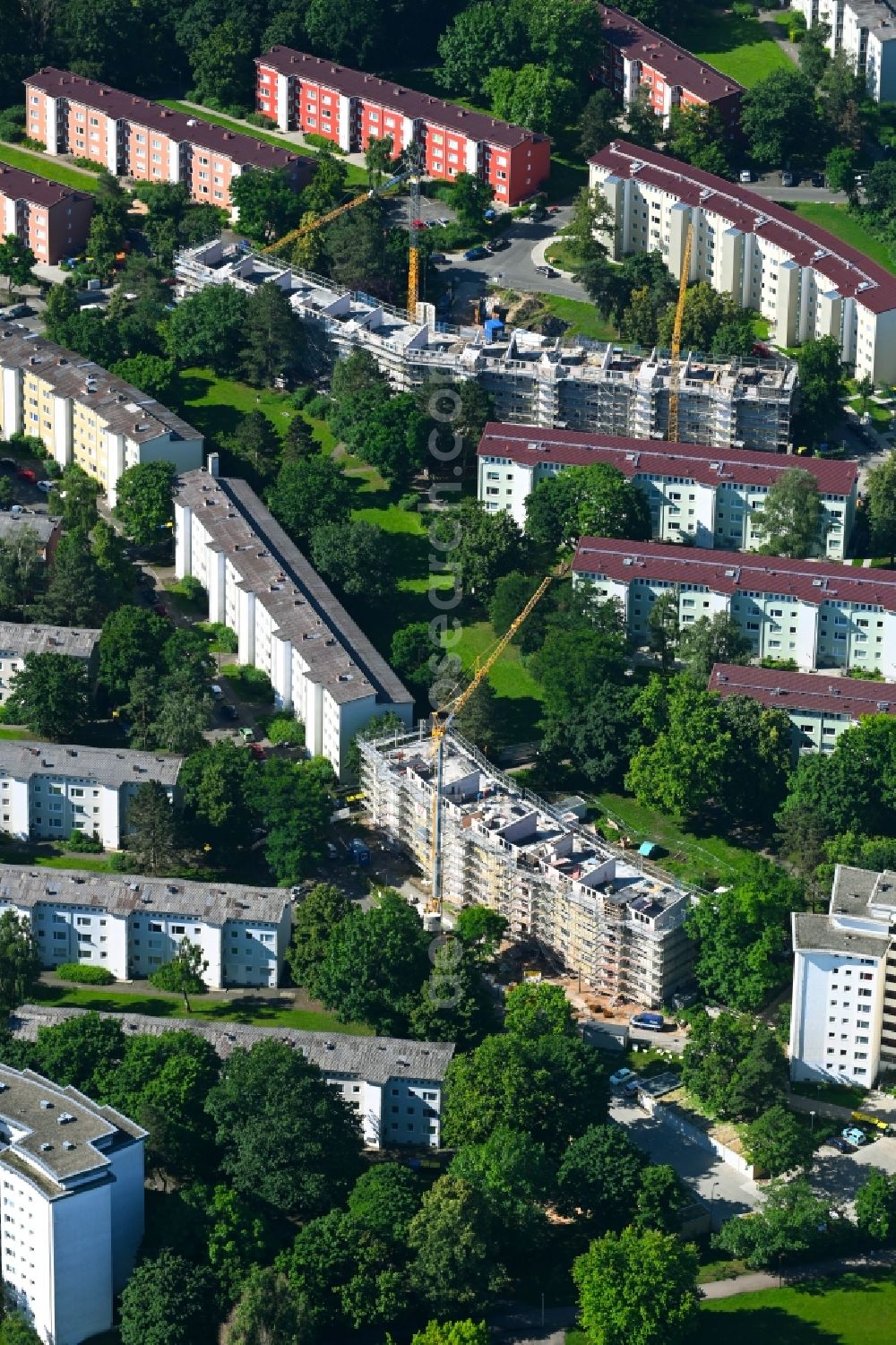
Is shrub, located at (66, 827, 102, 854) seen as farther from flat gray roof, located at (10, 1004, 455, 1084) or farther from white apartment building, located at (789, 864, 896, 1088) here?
white apartment building, located at (789, 864, 896, 1088)

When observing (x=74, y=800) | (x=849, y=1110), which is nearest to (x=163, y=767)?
(x=74, y=800)

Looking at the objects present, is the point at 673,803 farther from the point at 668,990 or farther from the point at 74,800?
the point at 74,800

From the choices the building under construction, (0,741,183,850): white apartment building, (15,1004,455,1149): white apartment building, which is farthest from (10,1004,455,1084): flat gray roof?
(0,741,183,850): white apartment building

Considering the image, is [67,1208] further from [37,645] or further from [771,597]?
[771,597]

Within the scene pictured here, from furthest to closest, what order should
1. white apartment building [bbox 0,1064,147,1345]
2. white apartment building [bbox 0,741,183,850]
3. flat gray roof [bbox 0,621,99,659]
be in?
flat gray roof [bbox 0,621,99,659] → white apartment building [bbox 0,741,183,850] → white apartment building [bbox 0,1064,147,1345]

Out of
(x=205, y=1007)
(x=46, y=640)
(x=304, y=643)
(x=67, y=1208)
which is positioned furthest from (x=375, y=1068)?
(x=46, y=640)

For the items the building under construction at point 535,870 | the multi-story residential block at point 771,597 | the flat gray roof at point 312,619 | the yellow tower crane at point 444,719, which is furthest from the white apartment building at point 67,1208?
the multi-story residential block at point 771,597
